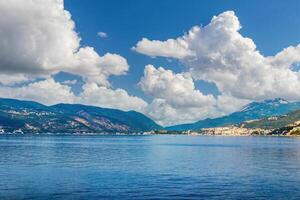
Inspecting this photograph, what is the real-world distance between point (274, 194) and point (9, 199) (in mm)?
50161

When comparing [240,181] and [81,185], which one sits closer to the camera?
[81,185]

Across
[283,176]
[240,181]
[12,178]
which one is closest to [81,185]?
[12,178]

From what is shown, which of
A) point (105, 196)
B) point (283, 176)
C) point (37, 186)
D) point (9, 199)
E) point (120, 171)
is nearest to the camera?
point (9, 199)

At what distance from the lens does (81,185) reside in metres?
88.7

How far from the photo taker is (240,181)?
9838 cm

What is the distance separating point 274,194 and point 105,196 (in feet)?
109

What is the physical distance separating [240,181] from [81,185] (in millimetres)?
38430

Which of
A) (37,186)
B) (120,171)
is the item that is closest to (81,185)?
(37,186)

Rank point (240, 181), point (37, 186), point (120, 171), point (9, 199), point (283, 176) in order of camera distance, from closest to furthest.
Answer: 1. point (9, 199)
2. point (37, 186)
3. point (240, 181)
4. point (283, 176)
5. point (120, 171)

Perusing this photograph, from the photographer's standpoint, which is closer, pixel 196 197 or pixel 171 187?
pixel 196 197

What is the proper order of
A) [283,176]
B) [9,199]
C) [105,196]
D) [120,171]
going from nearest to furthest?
[9,199]
[105,196]
[283,176]
[120,171]

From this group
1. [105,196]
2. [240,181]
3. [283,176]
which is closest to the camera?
[105,196]

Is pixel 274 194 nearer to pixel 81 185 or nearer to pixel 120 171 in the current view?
pixel 81 185

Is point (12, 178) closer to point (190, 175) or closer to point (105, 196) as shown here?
point (105, 196)
